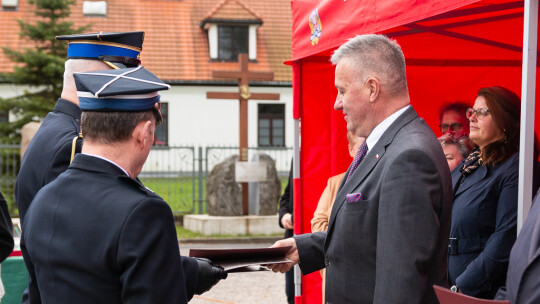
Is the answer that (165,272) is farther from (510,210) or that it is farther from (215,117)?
(215,117)

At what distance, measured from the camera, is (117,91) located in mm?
1673

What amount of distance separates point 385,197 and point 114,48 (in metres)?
1.17

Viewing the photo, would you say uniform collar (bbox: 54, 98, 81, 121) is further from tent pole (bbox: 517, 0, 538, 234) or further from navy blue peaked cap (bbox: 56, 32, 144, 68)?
tent pole (bbox: 517, 0, 538, 234)

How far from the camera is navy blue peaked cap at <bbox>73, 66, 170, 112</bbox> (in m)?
1.69

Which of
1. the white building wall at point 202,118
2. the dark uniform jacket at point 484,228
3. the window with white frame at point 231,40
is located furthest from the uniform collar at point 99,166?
the window with white frame at point 231,40

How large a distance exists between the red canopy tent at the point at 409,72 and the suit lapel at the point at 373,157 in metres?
1.87

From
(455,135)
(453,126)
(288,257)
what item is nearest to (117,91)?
(288,257)

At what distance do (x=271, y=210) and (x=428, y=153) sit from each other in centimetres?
980

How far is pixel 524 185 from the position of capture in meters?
2.40

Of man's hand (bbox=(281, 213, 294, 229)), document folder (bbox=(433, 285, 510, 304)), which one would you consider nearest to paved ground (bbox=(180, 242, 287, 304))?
man's hand (bbox=(281, 213, 294, 229))

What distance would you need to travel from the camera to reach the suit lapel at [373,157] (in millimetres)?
2205

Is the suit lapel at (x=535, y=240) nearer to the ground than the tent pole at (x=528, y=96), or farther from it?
nearer to the ground

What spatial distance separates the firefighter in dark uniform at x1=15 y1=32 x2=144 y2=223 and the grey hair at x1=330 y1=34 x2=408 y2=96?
0.85m

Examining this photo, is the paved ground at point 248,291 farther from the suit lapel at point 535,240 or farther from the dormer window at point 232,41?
the dormer window at point 232,41
